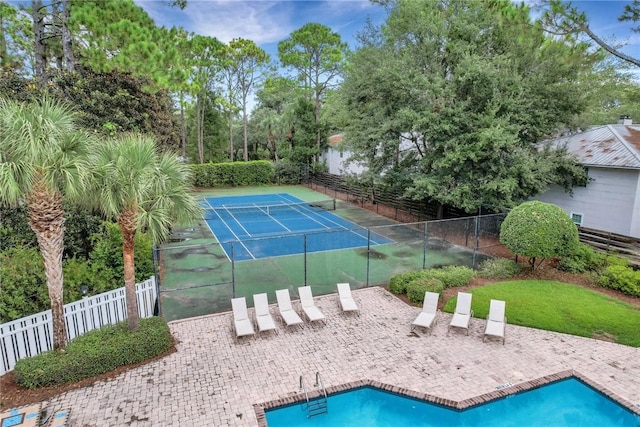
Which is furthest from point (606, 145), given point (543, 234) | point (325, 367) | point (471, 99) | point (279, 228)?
point (325, 367)

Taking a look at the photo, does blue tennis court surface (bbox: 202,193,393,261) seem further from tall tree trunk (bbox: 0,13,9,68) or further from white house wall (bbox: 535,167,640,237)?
tall tree trunk (bbox: 0,13,9,68)

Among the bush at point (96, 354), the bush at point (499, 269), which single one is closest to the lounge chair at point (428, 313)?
the bush at point (499, 269)

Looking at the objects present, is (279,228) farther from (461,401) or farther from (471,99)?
(461,401)

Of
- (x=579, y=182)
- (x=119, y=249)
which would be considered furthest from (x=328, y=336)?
(x=579, y=182)

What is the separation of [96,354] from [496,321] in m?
9.39

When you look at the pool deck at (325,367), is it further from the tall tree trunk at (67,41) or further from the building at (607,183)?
the tall tree trunk at (67,41)

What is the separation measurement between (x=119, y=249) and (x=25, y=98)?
6088 millimetres

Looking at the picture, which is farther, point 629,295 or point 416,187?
point 416,187

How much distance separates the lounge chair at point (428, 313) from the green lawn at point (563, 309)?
2.58ft

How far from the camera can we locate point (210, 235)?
20.0 meters

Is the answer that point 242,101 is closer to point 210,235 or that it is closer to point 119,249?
point 210,235

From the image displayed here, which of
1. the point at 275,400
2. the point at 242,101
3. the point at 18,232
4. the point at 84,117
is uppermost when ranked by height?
the point at 242,101

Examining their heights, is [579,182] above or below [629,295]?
above

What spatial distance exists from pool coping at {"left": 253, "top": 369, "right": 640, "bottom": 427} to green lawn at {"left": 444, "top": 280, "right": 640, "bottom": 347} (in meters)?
2.39
